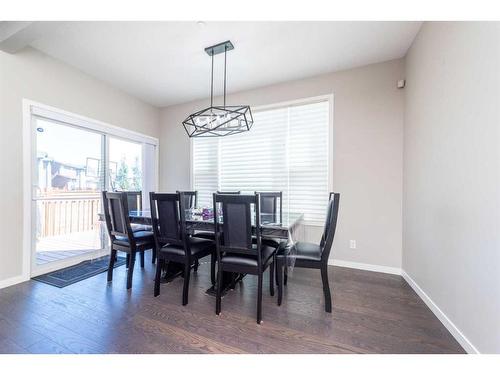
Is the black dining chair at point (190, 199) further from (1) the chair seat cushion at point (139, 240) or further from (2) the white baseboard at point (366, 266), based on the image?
(2) the white baseboard at point (366, 266)

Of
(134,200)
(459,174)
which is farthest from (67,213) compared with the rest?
(459,174)

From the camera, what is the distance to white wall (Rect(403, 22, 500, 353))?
124 cm

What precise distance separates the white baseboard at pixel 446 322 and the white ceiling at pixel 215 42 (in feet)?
8.81

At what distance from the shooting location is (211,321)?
1.73 m

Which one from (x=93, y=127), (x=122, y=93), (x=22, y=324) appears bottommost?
(x=22, y=324)

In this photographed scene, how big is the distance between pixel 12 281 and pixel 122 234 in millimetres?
1294

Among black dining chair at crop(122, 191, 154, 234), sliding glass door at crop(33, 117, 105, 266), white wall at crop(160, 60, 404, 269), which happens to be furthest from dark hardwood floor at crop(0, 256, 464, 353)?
black dining chair at crop(122, 191, 154, 234)

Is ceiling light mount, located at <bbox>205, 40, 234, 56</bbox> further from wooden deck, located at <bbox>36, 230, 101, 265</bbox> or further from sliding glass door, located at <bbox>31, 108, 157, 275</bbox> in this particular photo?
wooden deck, located at <bbox>36, 230, 101, 265</bbox>
